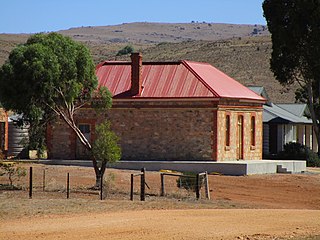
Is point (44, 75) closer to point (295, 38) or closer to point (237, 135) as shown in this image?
point (237, 135)

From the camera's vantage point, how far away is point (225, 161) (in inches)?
1705

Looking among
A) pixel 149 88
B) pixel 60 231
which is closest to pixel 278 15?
pixel 149 88

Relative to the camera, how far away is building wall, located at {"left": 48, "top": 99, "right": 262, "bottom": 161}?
4278cm

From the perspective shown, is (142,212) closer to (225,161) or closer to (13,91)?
(13,91)

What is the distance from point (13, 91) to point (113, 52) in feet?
356

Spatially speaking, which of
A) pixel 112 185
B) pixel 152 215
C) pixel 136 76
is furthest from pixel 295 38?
pixel 152 215

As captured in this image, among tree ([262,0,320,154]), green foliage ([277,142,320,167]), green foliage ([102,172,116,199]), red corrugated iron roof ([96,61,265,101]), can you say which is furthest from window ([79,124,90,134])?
green foliage ([277,142,320,167])

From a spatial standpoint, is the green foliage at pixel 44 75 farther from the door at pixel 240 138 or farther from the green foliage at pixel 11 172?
the door at pixel 240 138

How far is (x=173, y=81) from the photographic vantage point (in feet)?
146

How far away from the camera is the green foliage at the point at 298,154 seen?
5234cm

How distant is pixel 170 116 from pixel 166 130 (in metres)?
0.75

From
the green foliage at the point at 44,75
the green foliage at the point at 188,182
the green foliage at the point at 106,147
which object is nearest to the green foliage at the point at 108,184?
the green foliage at the point at 106,147

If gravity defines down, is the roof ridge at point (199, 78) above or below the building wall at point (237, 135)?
above

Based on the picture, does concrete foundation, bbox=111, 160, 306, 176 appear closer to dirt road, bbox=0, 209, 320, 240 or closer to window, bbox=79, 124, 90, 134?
window, bbox=79, 124, 90, 134
